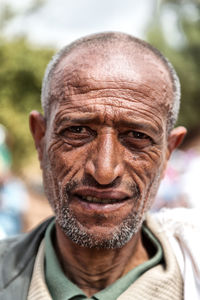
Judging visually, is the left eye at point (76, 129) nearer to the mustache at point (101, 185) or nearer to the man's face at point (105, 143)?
the man's face at point (105, 143)

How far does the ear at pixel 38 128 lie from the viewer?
211 centimetres

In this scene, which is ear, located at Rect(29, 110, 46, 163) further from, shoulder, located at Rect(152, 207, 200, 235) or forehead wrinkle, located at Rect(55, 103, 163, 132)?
shoulder, located at Rect(152, 207, 200, 235)

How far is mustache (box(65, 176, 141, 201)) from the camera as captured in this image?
1.75 metres

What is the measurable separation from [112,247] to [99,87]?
29.9 inches

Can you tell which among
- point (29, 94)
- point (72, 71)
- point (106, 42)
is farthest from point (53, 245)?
point (29, 94)

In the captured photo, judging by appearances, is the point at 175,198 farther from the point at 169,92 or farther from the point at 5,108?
the point at 5,108

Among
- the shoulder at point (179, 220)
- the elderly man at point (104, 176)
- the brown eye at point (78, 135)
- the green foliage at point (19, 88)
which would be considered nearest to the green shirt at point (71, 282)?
the elderly man at point (104, 176)

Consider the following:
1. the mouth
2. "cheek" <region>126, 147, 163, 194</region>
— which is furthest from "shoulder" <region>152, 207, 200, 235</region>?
the mouth

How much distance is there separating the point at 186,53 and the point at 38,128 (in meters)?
25.1

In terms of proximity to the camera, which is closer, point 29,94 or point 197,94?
point 29,94

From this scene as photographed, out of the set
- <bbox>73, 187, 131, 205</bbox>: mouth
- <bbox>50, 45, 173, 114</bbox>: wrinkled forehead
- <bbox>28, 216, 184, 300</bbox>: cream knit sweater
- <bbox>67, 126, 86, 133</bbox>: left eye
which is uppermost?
<bbox>50, 45, 173, 114</bbox>: wrinkled forehead

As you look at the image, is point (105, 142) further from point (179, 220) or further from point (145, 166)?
point (179, 220)

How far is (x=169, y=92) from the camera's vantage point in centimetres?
197

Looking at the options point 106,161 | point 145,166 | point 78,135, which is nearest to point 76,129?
point 78,135
